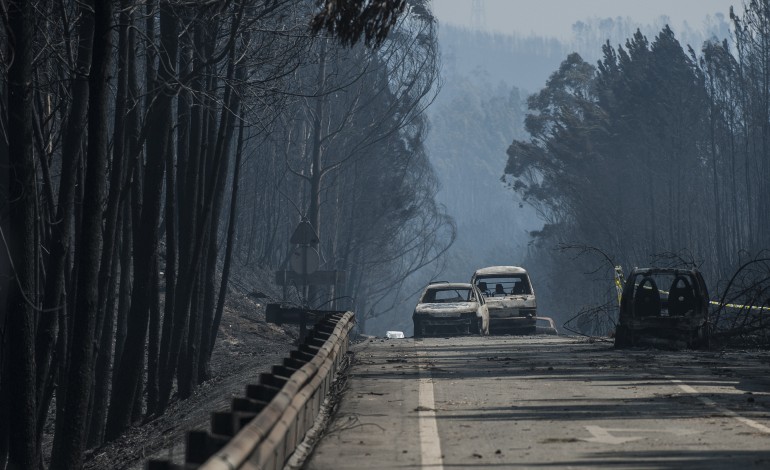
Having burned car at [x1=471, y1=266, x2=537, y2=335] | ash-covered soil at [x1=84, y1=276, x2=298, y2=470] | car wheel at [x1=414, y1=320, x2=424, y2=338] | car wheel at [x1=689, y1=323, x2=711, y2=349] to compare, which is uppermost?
burned car at [x1=471, y1=266, x2=537, y2=335]

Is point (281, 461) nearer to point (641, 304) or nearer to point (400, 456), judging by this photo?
point (400, 456)

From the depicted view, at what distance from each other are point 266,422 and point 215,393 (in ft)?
48.9

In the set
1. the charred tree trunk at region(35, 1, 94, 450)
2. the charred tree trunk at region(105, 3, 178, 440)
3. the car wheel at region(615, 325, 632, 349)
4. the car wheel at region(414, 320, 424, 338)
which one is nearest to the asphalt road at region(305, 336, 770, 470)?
the car wheel at region(615, 325, 632, 349)

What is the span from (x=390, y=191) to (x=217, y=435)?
7350 centimetres

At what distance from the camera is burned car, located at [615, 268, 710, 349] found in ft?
85.4

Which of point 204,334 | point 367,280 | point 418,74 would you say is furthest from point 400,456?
point 367,280

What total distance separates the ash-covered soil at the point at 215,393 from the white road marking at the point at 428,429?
173cm

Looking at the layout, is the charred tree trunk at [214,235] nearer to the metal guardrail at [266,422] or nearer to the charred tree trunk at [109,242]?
the charred tree trunk at [109,242]

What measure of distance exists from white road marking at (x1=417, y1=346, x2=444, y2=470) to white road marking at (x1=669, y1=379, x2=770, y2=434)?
8.88 ft

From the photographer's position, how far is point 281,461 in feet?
33.1

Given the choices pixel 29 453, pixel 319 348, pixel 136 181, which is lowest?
pixel 29 453

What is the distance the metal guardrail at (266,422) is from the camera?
25.0 feet

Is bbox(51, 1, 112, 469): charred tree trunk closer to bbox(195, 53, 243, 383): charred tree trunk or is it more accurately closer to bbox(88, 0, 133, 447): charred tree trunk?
bbox(88, 0, 133, 447): charred tree trunk

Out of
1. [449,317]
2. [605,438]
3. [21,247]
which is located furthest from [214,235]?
[605,438]
